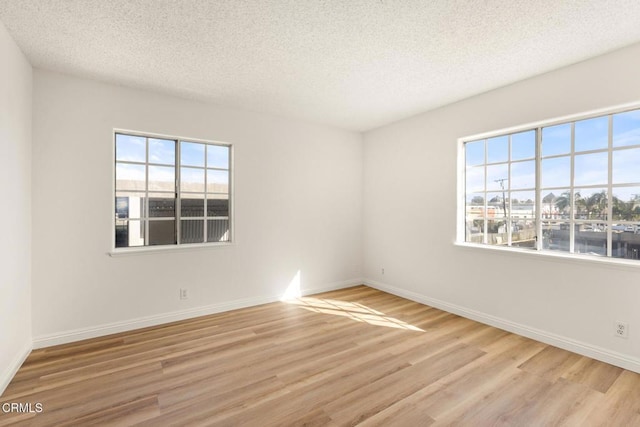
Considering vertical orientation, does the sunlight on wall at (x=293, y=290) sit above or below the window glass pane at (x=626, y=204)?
below

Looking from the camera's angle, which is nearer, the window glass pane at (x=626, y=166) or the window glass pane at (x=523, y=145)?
the window glass pane at (x=626, y=166)

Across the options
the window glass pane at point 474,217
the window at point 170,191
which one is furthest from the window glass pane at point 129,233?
the window glass pane at point 474,217

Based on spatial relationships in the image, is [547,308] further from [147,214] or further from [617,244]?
[147,214]

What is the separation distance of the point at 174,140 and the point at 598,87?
4.38 metres

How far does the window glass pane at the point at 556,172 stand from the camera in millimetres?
2930

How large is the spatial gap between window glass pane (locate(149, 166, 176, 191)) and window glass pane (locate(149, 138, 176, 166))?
8cm

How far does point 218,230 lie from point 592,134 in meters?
4.18

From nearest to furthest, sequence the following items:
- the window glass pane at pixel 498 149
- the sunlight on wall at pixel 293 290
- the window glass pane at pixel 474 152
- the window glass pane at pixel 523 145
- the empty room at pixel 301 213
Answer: the empty room at pixel 301 213 < the window glass pane at pixel 523 145 < the window glass pane at pixel 498 149 < the window glass pane at pixel 474 152 < the sunlight on wall at pixel 293 290

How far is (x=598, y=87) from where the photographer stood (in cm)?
262

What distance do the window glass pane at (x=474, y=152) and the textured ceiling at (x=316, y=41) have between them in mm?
648

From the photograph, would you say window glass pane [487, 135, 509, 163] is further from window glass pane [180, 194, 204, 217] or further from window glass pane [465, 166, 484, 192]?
window glass pane [180, 194, 204, 217]

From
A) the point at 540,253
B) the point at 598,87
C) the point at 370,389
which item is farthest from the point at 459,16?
the point at 370,389

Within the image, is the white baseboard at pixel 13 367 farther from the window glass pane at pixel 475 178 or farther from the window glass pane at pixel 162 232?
the window glass pane at pixel 475 178

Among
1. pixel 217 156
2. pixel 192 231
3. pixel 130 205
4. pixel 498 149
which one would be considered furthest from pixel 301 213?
pixel 498 149
